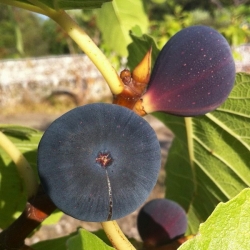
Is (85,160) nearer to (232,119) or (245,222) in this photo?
(245,222)

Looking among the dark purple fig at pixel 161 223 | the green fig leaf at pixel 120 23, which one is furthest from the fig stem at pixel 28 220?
the green fig leaf at pixel 120 23

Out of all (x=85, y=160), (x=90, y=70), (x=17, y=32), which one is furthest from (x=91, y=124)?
(x=90, y=70)

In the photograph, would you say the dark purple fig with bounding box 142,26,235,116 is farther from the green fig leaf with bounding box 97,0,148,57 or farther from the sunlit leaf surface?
the green fig leaf with bounding box 97,0,148,57

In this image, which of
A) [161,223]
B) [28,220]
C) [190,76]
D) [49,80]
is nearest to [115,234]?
[28,220]

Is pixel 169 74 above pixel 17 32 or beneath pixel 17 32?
beneath

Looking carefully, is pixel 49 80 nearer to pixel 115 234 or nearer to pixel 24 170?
pixel 24 170

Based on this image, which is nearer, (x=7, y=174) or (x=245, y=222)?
(x=245, y=222)

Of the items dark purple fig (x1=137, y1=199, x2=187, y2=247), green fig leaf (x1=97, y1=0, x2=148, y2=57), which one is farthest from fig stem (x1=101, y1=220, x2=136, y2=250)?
green fig leaf (x1=97, y1=0, x2=148, y2=57)

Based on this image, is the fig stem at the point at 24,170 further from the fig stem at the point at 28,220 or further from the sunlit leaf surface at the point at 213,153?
the sunlit leaf surface at the point at 213,153
